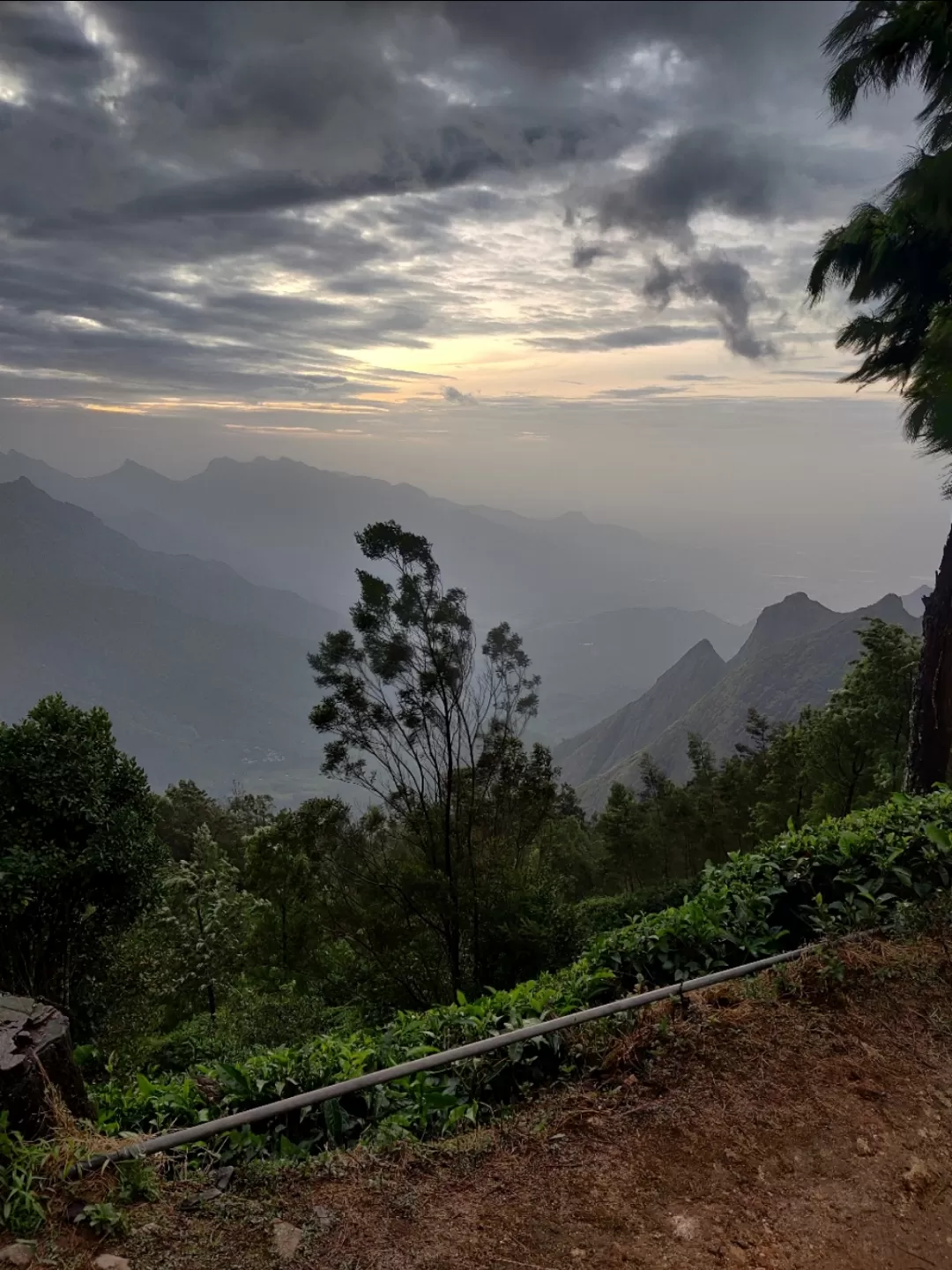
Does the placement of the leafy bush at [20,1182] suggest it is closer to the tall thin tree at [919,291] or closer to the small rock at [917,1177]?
the small rock at [917,1177]

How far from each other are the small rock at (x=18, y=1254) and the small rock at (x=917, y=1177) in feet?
11.3

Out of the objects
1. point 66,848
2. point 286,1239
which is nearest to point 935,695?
point 286,1239

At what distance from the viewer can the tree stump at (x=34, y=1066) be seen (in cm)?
312

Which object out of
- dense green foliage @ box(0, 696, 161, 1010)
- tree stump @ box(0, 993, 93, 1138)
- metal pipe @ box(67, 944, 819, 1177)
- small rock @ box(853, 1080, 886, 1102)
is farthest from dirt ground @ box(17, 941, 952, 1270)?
dense green foliage @ box(0, 696, 161, 1010)

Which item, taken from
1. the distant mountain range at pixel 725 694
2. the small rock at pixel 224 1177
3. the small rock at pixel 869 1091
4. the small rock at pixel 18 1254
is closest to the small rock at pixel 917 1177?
the small rock at pixel 869 1091

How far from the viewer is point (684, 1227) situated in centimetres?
286

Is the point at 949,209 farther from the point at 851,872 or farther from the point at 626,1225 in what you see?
the point at 626,1225

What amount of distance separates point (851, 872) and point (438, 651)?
766cm

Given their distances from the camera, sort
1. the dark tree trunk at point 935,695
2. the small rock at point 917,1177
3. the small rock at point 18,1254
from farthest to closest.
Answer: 1. the dark tree trunk at point 935,695
2. the small rock at point 917,1177
3. the small rock at point 18,1254

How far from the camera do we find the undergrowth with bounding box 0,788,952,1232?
11.7 ft

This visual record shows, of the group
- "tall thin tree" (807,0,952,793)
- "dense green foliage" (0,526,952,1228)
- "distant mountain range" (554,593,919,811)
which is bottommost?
"distant mountain range" (554,593,919,811)

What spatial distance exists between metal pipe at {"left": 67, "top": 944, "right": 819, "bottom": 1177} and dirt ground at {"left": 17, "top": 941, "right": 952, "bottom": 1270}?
167 millimetres

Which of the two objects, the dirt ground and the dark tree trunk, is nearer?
the dirt ground

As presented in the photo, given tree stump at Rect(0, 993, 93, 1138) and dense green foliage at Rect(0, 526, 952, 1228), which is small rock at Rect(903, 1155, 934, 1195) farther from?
tree stump at Rect(0, 993, 93, 1138)
